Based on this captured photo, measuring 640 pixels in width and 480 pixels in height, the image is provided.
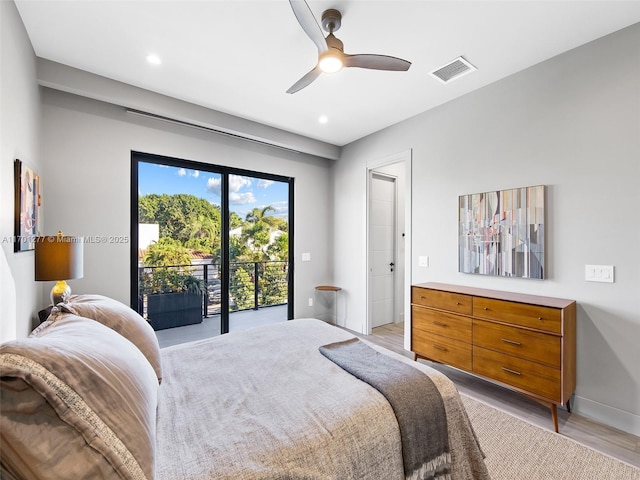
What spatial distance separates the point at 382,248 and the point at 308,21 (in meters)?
3.46

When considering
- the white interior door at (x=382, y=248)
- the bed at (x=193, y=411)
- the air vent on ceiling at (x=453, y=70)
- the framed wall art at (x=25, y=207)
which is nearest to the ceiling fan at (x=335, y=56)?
the air vent on ceiling at (x=453, y=70)

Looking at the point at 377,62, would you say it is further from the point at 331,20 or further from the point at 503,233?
the point at 503,233

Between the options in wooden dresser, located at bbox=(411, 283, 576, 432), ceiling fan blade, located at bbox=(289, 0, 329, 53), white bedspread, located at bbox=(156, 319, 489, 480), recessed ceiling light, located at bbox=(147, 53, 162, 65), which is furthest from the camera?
recessed ceiling light, located at bbox=(147, 53, 162, 65)

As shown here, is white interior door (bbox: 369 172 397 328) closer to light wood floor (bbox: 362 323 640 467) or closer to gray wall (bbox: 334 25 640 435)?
gray wall (bbox: 334 25 640 435)

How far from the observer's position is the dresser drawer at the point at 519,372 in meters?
2.09

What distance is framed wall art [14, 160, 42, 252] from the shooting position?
1.84m

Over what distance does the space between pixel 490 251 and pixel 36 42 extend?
431 centimetres

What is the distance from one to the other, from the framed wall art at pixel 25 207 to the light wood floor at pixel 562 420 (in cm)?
366

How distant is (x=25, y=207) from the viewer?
1.98 m

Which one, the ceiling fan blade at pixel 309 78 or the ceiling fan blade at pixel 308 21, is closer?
the ceiling fan blade at pixel 308 21

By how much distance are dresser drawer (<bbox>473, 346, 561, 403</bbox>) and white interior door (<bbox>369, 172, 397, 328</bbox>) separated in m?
→ 1.96

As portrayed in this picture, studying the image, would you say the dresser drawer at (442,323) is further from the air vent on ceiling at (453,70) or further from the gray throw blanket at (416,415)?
the air vent on ceiling at (453,70)

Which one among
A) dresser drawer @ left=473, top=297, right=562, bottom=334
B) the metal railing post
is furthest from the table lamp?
dresser drawer @ left=473, top=297, right=562, bottom=334

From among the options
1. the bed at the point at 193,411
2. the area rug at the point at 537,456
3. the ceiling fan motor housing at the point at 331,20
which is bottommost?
the area rug at the point at 537,456
